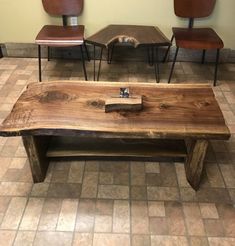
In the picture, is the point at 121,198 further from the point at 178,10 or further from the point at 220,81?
the point at 178,10

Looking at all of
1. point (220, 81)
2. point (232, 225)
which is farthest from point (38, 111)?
point (220, 81)

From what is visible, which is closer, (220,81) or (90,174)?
(90,174)

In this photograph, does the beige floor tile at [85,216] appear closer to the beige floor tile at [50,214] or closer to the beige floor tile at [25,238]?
the beige floor tile at [50,214]

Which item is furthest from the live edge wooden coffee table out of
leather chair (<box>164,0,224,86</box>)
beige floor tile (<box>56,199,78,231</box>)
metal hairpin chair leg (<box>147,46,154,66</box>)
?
metal hairpin chair leg (<box>147,46,154,66</box>)

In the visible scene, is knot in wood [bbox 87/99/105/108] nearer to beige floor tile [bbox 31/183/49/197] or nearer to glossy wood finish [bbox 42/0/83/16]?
beige floor tile [bbox 31/183/49/197]

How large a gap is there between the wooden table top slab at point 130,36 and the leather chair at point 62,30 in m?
0.13

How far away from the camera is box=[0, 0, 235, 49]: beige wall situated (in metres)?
2.66

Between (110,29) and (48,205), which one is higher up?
(110,29)

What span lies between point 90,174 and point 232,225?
81cm

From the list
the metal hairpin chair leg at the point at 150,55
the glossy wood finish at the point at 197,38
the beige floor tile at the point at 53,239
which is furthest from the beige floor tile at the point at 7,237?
the metal hairpin chair leg at the point at 150,55

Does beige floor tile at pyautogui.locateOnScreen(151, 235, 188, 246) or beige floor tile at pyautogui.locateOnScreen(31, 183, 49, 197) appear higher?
beige floor tile at pyautogui.locateOnScreen(31, 183, 49, 197)

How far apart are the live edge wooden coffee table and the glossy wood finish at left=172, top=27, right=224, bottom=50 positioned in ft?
2.58

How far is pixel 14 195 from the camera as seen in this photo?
5.13ft

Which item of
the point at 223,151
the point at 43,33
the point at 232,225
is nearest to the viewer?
the point at 232,225
